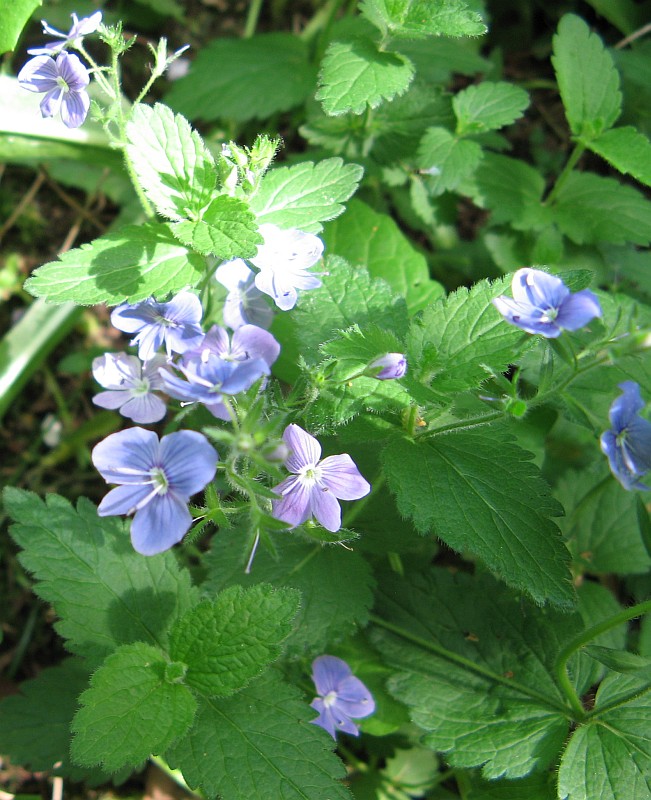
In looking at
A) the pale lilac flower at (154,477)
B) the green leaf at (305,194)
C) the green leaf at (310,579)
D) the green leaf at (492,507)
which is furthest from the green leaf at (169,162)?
the green leaf at (310,579)

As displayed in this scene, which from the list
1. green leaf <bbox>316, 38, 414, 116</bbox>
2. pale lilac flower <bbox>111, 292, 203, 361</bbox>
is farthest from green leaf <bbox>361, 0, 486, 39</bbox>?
pale lilac flower <bbox>111, 292, 203, 361</bbox>

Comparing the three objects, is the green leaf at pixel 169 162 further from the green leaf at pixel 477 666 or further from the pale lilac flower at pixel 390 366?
the green leaf at pixel 477 666

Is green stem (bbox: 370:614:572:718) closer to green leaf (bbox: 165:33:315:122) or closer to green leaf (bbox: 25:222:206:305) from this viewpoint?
green leaf (bbox: 25:222:206:305)

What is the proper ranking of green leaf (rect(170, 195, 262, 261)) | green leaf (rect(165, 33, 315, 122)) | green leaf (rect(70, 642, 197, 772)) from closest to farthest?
green leaf (rect(70, 642, 197, 772)) → green leaf (rect(170, 195, 262, 261)) → green leaf (rect(165, 33, 315, 122))

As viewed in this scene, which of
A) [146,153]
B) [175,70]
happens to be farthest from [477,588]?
[175,70]

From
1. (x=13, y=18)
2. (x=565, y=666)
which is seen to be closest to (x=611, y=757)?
(x=565, y=666)

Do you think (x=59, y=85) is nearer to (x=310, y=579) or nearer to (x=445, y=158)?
(x=445, y=158)
